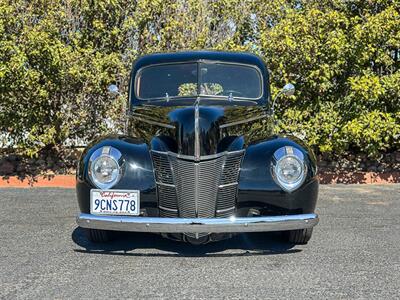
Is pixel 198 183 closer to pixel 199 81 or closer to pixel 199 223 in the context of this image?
pixel 199 223

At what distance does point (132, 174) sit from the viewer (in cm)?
356

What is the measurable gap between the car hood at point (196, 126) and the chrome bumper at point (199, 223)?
0.55 meters

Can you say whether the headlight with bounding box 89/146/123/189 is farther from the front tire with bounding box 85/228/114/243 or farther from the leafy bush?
the leafy bush

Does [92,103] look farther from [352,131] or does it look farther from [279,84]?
[352,131]

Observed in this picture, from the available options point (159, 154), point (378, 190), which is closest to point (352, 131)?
point (378, 190)

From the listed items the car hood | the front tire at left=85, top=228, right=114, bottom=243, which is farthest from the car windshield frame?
the front tire at left=85, top=228, right=114, bottom=243

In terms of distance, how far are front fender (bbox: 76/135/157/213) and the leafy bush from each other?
347cm

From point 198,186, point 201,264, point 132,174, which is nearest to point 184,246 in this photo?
point 201,264

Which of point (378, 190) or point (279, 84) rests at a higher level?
point (279, 84)

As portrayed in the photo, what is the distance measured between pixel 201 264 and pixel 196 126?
1.08 m

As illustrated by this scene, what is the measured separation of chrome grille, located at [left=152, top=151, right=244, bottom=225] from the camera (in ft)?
11.5

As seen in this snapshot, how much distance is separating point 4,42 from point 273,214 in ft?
→ 16.2

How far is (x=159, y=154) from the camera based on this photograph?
11.9 ft

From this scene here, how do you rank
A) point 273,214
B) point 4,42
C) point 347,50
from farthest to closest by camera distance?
point 347,50, point 4,42, point 273,214
